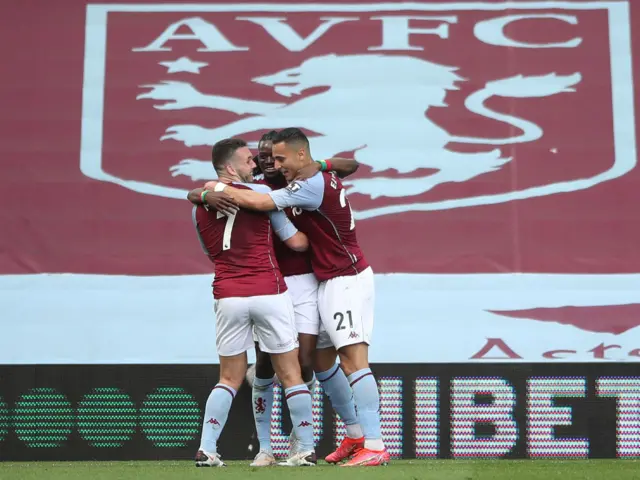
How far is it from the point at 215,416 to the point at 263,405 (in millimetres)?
474

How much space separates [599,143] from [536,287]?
112 centimetres

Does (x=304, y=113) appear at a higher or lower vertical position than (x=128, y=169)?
higher

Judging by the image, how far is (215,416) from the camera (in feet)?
12.8

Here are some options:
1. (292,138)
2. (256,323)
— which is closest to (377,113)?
(292,138)

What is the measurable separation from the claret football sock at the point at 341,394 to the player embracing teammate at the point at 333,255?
0.20 meters

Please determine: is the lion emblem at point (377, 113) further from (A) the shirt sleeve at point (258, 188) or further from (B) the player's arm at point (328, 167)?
(A) the shirt sleeve at point (258, 188)

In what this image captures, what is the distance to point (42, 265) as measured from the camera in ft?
20.4

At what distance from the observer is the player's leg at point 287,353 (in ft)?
12.8

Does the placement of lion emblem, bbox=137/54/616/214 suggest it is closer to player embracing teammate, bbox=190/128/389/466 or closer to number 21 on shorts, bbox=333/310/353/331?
player embracing teammate, bbox=190/128/389/466

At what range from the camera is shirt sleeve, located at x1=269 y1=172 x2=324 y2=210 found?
3.89m

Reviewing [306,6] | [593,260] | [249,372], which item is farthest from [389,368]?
[306,6]

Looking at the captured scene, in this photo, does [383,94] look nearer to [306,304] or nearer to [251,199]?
[306,304]

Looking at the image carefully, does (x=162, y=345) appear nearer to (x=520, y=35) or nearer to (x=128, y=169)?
(x=128, y=169)

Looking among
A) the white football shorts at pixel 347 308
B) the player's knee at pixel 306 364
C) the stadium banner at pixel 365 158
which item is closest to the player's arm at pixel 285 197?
the white football shorts at pixel 347 308
